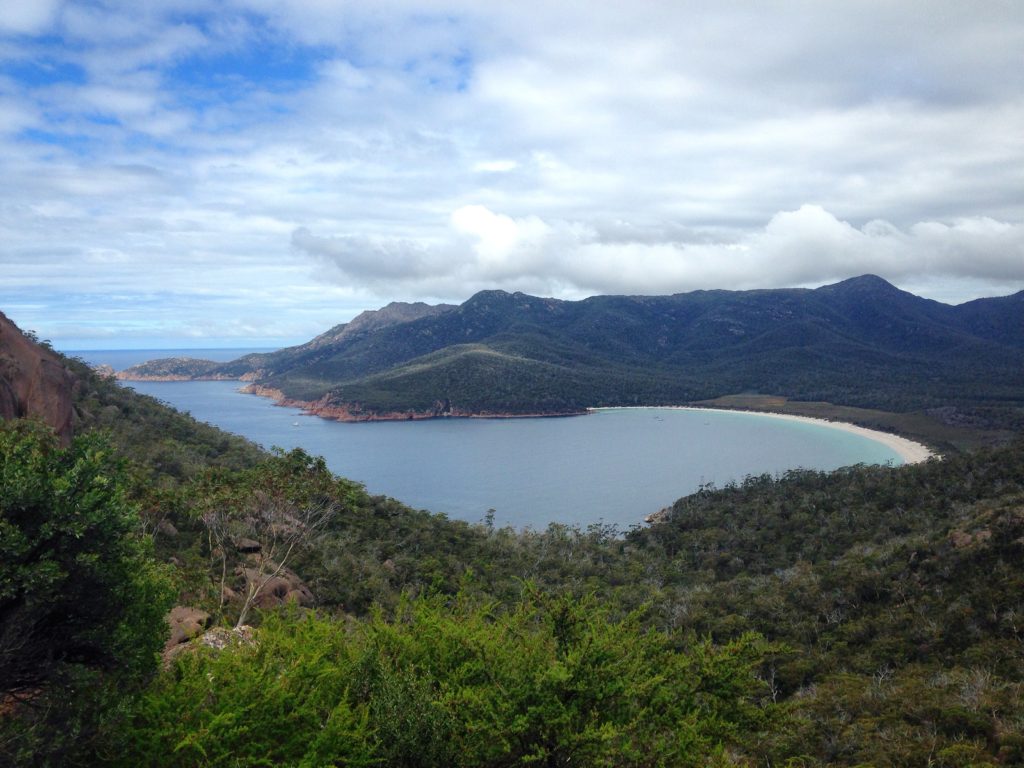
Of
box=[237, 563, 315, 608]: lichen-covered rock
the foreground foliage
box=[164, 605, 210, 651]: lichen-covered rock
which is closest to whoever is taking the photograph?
the foreground foliage

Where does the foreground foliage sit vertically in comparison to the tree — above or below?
below

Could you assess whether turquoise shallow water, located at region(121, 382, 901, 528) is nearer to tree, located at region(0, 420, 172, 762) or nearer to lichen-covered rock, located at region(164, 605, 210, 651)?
lichen-covered rock, located at region(164, 605, 210, 651)

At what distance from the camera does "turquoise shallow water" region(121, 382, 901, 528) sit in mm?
78625

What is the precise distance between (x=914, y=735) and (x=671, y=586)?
23.5m

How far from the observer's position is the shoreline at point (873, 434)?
331 feet

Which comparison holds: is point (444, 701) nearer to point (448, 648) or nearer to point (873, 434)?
point (448, 648)

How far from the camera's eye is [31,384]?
27.1 m

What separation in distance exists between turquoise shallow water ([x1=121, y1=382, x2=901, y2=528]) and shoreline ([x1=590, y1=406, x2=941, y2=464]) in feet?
7.39

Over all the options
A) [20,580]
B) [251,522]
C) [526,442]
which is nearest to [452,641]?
[20,580]

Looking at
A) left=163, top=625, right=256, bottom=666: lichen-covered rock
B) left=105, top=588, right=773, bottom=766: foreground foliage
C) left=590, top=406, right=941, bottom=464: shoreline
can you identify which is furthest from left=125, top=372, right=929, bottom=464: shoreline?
left=163, top=625, right=256, bottom=666: lichen-covered rock

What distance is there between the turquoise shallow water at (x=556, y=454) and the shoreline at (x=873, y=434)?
225 centimetres

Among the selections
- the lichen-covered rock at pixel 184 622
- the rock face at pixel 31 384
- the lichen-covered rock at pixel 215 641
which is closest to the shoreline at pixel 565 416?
the rock face at pixel 31 384

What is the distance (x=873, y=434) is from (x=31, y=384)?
133 m

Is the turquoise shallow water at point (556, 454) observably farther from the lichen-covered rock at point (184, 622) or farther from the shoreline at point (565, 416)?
the lichen-covered rock at point (184, 622)
